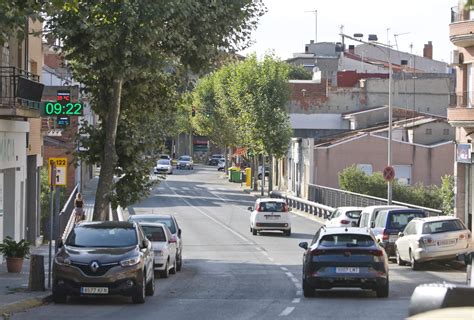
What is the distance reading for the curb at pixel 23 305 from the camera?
59.4ft

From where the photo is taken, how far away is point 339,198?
59.7 metres

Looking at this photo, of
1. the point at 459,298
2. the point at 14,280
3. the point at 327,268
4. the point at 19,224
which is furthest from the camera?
the point at 19,224

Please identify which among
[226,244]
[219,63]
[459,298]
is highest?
[219,63]

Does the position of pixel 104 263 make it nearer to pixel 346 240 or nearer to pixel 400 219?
pixel 346 240

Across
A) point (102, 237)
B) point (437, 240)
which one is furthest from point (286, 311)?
point (437, 240)

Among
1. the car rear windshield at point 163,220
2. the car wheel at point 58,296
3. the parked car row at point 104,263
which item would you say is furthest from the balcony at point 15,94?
the car wheel at point 58,296

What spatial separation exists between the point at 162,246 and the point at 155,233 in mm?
997

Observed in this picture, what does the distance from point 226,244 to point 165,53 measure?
16054 millimetres

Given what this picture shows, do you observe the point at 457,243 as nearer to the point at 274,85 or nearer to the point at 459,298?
the point at 459,298

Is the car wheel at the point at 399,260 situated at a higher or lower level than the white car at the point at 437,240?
lower

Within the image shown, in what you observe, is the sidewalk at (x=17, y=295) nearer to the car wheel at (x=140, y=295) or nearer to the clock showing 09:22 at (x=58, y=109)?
the car wheel at (x=140, y=295)

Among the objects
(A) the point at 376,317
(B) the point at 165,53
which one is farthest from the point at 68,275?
(B) the point at 165,53

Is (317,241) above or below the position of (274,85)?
below

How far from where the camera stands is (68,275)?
65.1ft
